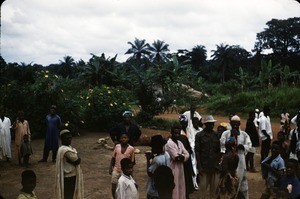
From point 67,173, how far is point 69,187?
191 mm

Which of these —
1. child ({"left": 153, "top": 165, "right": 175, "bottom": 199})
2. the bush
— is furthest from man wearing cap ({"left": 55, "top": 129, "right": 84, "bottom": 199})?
the bush

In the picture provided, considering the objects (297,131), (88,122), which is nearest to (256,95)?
(88,122)

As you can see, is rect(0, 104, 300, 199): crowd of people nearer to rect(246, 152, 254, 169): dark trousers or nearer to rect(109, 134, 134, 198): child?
rect(109, 134, 134, 198): child

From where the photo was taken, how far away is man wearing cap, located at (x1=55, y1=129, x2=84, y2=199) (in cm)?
415

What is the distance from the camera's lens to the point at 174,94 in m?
16.4

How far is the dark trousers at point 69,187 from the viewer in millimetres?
4234

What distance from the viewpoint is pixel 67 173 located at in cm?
422

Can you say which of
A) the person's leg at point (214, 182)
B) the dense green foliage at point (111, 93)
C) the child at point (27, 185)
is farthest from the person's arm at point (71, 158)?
the dense green foliage at point (111, 93)

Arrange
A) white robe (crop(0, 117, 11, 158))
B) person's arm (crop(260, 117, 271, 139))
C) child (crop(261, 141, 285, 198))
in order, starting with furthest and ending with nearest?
1. white robe (crop(0, 117, 11, 158))
2. person's arm (crop(260, 117, 271, 139))
3. child (crop(261, 141, 285, 198))

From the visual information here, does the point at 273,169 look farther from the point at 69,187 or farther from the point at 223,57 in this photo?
the point at 223,57

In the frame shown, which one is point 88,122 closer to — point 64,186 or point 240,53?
point 64,186

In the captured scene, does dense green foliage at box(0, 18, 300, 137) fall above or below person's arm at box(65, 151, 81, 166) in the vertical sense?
above

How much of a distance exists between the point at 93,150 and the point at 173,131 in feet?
20.2

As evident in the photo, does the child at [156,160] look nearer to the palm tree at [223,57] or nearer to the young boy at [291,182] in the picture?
the young boy at [291,182]
